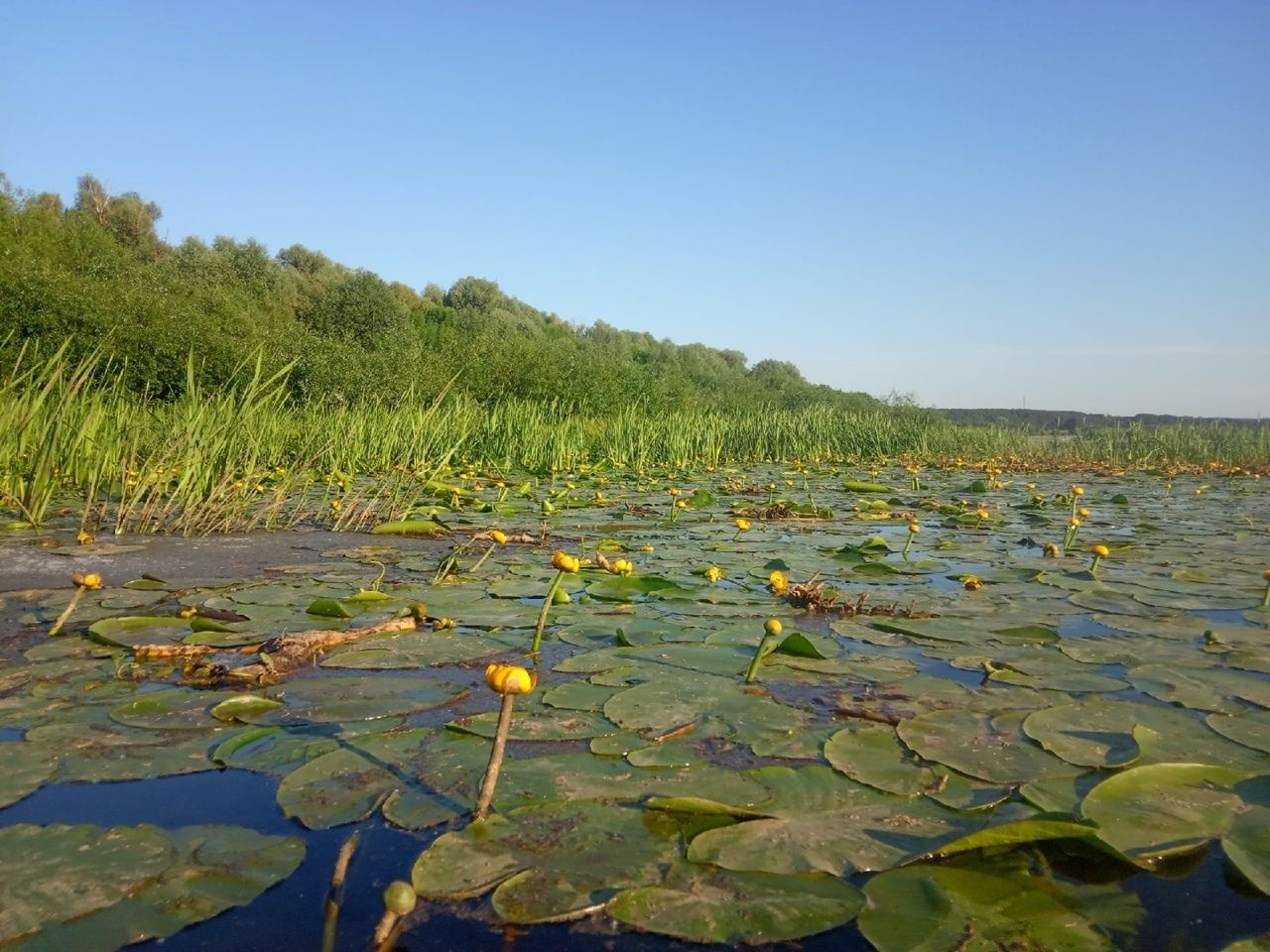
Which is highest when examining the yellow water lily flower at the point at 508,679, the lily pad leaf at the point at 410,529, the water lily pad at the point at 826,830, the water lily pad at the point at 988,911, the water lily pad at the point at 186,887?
the yellow water lily flower at the point at 508,679

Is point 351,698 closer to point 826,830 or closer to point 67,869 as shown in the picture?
point 67,869

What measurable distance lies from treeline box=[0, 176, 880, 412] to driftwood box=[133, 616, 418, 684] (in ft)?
6.54

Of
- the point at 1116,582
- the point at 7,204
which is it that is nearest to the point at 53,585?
the point at 1116,582

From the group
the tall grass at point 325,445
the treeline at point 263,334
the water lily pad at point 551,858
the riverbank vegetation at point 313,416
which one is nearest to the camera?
the water lily pad at point 551,858

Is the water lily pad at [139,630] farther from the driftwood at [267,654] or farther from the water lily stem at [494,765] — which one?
the water lily stem at [494,765]

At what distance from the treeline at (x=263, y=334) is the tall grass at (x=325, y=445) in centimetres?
45

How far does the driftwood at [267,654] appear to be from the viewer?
2.12m

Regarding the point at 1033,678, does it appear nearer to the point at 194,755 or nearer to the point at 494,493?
the point at 194,755

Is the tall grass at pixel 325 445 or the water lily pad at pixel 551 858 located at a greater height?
the tall grass at pixel 325 445

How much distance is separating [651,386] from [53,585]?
15007 millimetres

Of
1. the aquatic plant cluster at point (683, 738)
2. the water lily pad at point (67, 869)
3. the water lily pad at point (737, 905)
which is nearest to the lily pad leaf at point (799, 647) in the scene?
the aquatic plant cluster at point (683, 738)

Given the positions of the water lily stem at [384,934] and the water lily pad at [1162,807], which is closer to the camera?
the water lily stem at [384,934]

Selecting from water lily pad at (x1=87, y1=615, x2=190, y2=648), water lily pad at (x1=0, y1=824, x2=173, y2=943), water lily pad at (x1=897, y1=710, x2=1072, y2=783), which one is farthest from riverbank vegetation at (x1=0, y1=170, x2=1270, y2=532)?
water lily pad at (x1=897, y1=710, x2=1072, y2=783)

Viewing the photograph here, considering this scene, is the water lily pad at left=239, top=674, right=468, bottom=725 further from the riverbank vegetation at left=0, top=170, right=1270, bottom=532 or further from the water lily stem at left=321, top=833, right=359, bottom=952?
the riverbank vegetation at left=0, top=170, right=1270, bottom=532
